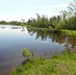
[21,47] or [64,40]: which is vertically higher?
[21,47]

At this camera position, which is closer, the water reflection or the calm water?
the calm water

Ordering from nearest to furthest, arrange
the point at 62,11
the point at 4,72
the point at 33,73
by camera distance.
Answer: the point at 33,73
the point at 4,72
the point at 62,11

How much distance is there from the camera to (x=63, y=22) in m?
75.8

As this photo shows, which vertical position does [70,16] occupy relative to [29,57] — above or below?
above

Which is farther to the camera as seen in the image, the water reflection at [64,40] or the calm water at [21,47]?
the water reflection at [64,40]

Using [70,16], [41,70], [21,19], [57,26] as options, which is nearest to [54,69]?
[41,70]

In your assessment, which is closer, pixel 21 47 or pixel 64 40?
pixel 21 47

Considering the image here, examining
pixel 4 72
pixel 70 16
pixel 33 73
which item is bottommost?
pixel 4 72

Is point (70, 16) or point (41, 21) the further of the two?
point (41, 21)

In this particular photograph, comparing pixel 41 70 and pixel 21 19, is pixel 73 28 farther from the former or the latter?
pixel 21 19

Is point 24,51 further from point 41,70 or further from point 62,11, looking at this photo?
point 62,11

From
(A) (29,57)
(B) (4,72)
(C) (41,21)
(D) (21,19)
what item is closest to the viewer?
(B) (4,72)

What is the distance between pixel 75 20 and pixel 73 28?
263 inches

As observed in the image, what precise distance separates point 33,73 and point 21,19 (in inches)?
6756
